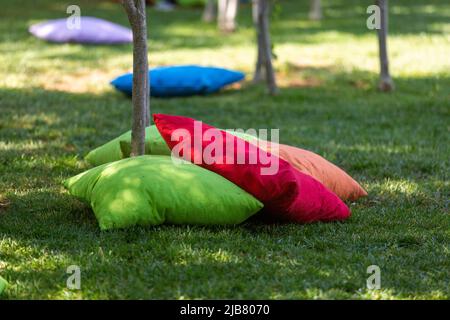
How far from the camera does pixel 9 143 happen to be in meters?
7.47

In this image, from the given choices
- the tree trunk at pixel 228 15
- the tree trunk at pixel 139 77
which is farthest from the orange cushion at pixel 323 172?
the tree trunk at pixel 228 15

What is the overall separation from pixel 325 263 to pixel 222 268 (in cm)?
57

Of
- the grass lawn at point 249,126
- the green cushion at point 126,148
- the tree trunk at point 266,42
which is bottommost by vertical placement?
the grass lawn at point 249,126

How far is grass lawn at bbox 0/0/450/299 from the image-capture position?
414 centimetres

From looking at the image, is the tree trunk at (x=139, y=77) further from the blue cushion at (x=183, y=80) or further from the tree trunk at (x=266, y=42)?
the tree trunk at (x=266, y=42)

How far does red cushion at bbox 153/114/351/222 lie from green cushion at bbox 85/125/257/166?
1.39 feet

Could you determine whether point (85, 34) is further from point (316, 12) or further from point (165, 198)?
point (165, 198)

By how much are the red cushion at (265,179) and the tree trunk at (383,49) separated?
536 cm

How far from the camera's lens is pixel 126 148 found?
5.84m

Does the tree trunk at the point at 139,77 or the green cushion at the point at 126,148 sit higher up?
the tree trunk at the point at 139,77

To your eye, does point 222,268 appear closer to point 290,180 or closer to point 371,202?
point 290,180

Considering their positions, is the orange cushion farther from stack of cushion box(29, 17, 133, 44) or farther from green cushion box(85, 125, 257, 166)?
stack of cushion box(29, 17, 133, 44)

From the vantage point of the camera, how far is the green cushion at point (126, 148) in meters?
5.68

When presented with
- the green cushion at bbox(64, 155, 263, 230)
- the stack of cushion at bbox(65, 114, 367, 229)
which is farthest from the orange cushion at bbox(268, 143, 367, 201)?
the green cushion at bbox(64, 155, 263, 230)
